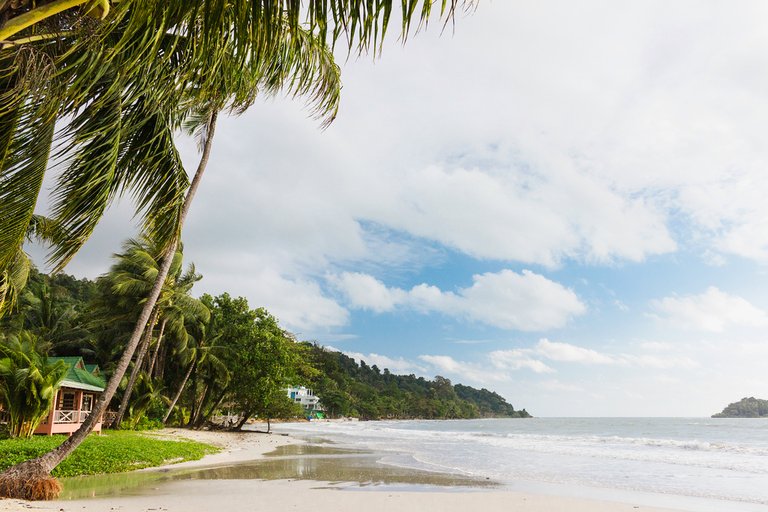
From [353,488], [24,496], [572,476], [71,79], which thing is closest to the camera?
[71,79]

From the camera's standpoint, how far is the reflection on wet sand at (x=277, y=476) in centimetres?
965

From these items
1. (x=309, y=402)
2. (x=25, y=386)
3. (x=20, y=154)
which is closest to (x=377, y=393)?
(x=309, y=402)

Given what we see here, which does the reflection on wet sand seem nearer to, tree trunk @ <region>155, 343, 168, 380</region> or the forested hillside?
the forested hillside

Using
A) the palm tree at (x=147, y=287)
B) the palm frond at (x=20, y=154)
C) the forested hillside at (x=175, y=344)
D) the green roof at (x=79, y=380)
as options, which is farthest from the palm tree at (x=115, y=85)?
the palm tree at (x=147, y=287)

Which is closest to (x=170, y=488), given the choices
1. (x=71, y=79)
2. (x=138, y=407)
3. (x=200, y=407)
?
(x=71, y=79)

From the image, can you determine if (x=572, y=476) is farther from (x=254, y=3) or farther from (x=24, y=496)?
(x=254, y=3)

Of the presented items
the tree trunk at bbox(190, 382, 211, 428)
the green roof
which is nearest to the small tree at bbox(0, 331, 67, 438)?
the green roof

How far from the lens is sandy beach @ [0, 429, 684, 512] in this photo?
26.3 feet

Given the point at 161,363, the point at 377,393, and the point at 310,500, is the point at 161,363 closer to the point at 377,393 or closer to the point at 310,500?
the point at 310,500

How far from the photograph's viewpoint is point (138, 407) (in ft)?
80.1

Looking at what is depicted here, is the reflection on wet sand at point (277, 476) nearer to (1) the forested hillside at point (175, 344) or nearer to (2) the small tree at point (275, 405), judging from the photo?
(1) the forested hillside at point (175, 344)

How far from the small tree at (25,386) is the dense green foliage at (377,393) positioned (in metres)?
48.1

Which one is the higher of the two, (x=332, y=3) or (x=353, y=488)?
(x=332, y=3)

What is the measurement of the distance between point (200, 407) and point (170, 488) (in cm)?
2392
